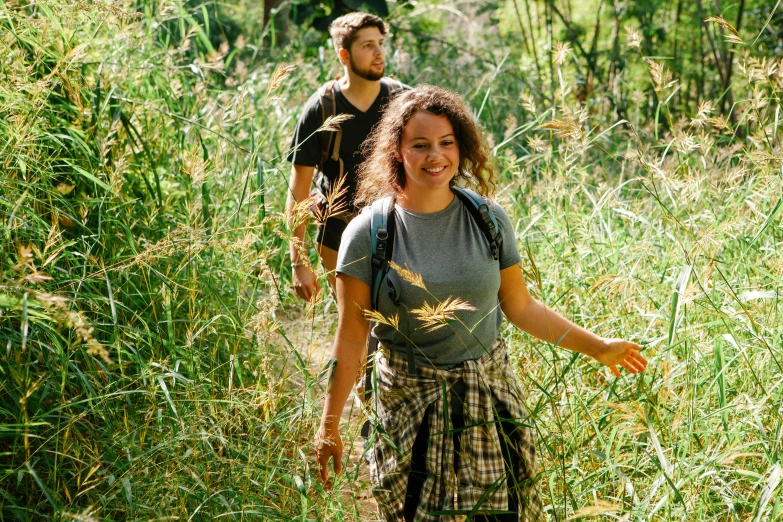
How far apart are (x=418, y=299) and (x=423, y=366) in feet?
0.67

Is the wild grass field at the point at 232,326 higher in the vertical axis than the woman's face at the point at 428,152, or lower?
lower

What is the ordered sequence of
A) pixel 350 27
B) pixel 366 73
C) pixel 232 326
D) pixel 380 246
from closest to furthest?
pixel 380 246, pixel 232 326, pixel 366 73, pixel 350 27

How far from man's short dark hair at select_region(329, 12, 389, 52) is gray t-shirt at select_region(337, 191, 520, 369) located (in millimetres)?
1905

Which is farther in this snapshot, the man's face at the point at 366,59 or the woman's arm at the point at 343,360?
the man's face at the point at 366,59

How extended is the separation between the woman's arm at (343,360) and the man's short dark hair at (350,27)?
2012 millimetres

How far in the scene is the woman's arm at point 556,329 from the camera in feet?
8.52

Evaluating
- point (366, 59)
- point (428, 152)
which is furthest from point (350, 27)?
point (428, 152)

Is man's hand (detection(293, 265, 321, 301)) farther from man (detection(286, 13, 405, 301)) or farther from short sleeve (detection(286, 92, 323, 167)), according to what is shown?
short sleeve (detection(286, 92, 323, 167))

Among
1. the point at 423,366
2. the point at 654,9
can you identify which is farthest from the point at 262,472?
the point at 654,9

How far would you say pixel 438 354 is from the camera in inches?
100

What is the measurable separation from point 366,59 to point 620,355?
2113 millimetres

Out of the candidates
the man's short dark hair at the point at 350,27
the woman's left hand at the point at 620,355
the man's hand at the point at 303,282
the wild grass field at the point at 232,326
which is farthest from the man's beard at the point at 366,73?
the woman's left hand at the point at 620,355

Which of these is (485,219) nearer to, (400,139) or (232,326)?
(400,139)

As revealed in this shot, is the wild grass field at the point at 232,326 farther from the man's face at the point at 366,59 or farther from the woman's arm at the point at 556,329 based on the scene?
the man's face at the point at 366,59
